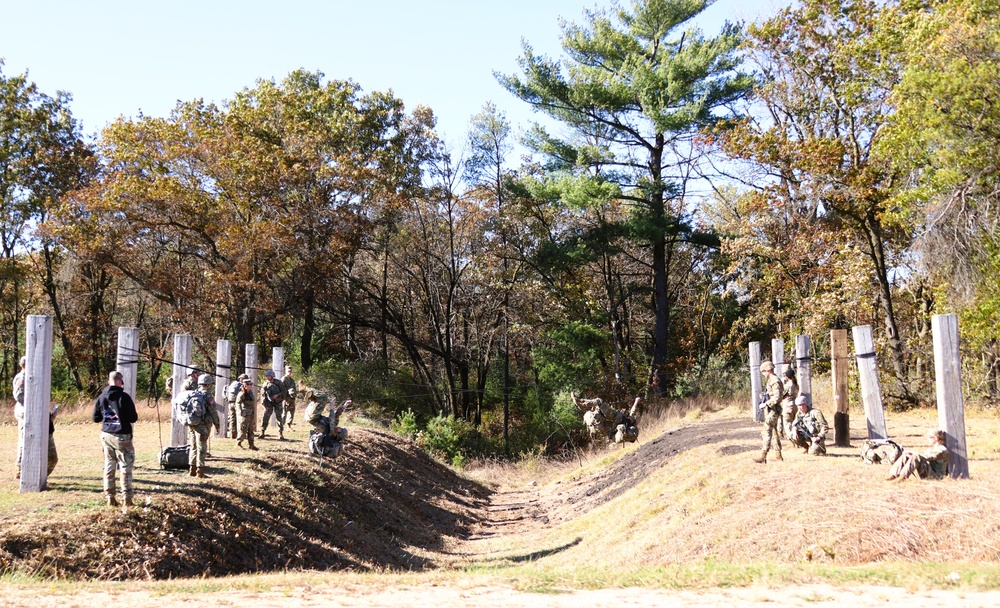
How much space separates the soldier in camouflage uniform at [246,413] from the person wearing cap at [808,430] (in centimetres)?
1084

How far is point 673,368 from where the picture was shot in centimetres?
4412

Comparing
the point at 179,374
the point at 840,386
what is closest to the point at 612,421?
the point at 840,386

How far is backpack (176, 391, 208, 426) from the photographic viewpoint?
13.9 metres

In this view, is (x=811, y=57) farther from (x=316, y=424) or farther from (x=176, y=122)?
(x=176, y=122)

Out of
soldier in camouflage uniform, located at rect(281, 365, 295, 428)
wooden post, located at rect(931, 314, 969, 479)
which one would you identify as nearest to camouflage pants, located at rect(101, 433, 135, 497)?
soldier in camouflage uniform, located at rect(281, 365, 295, 428)

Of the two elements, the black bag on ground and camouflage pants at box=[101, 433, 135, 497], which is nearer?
camouflage pants at box=[101, 433, 135, 497]

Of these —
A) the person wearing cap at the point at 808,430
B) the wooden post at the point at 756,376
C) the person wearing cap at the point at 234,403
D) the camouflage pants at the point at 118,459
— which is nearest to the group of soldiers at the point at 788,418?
the person wearing cap at the point at 808,430

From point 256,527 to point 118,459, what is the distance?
8.53 feet

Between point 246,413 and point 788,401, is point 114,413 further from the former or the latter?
point 788,401

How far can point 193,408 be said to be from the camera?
1393 cm

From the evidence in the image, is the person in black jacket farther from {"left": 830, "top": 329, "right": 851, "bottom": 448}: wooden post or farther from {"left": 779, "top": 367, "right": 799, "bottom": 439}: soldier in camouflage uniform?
{"left": 830, "top": 329, "right": 851, "bottom": 448}: wooden post

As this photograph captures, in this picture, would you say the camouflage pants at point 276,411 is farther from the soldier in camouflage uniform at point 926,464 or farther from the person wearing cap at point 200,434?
the soldier in camouflage uniform at point 926,464

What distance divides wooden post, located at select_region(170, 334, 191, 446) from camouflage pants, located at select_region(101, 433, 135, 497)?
14.2 ft

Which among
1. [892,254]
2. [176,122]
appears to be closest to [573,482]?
[892,254]
